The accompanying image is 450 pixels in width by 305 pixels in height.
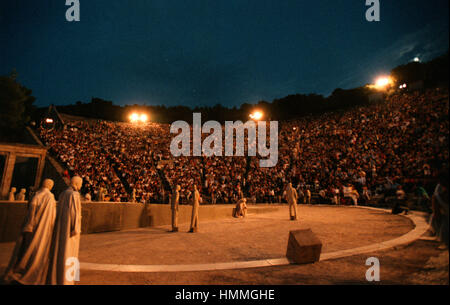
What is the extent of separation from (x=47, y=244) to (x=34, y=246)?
16cm

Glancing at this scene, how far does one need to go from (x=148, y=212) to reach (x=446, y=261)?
1001 cm

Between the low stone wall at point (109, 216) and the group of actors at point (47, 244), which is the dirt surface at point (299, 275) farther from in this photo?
the low stone wall at point (109, 216)

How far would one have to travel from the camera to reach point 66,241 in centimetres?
344

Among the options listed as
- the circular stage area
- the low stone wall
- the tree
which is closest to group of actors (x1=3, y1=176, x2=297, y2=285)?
the circular stage area

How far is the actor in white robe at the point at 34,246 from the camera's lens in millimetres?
3320

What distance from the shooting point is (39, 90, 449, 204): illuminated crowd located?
16.3 metres

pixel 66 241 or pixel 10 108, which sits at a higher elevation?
pixel 10 108

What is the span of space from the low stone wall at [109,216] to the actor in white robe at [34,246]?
14.1ft

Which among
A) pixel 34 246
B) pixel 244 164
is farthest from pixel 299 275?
pixel 244 164

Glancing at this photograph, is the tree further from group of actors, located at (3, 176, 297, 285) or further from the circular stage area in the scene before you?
group of actors, located at (3, 176, 297, 285)

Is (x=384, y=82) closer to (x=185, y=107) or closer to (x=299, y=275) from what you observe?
(x=299, y=275)
